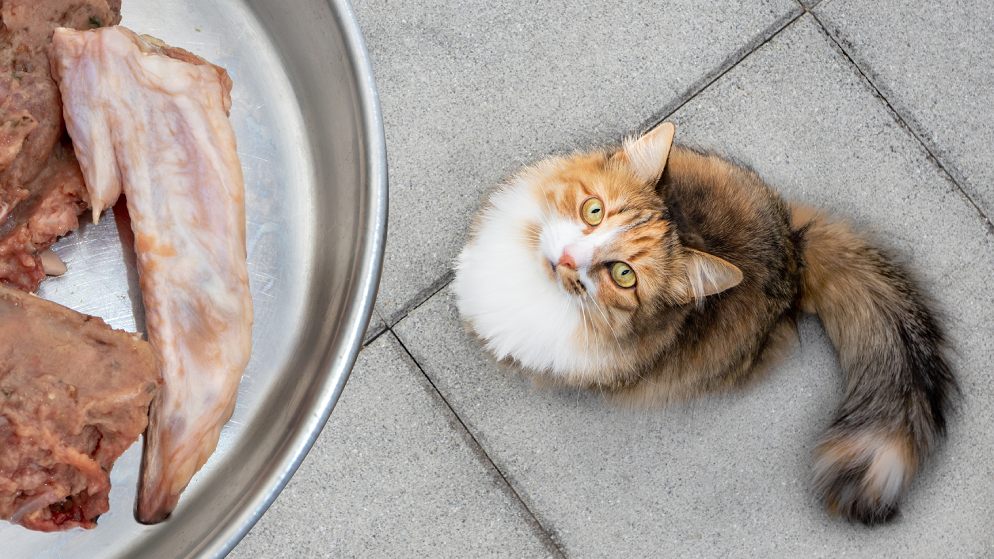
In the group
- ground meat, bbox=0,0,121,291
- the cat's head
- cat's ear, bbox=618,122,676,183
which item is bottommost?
ground meat, bbox=0,0,121,291

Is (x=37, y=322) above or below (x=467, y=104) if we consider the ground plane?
below

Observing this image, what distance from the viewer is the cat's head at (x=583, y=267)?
1.17 m

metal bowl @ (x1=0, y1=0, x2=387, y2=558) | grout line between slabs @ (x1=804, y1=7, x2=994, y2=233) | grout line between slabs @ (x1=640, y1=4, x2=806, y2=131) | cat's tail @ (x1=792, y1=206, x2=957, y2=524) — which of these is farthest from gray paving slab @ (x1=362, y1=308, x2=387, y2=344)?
grout line between slabs @ (x1=804, y1=7, x2=994, y2=233)

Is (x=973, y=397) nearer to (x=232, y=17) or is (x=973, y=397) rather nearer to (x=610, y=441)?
(x=610, y=441)

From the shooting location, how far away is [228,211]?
1089mm

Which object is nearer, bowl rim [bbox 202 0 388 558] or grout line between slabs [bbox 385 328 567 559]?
bowl rim [bbox 202 0 388 558]

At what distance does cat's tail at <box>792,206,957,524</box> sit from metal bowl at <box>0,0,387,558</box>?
0.81 m

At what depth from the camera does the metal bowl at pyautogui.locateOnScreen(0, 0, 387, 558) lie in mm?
1094

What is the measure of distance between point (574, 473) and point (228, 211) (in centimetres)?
86

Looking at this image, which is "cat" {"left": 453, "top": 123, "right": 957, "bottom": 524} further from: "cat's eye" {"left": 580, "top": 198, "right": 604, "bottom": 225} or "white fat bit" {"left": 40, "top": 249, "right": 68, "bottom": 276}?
"white fat bit" {"left": 40, "top": 249, "right": 68, "bottom": 276}

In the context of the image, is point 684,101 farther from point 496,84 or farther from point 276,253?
point 276,253

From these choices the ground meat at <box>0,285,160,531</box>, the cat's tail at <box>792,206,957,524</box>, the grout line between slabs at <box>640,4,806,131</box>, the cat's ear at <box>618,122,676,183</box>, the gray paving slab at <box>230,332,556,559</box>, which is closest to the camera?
the ground meat at <box>0,285,160,531</box>

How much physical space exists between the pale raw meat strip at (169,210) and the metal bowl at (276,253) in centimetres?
10

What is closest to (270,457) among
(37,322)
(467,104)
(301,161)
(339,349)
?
(339,349)
